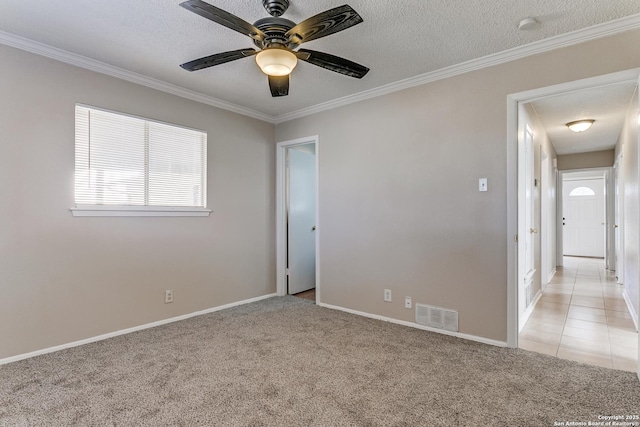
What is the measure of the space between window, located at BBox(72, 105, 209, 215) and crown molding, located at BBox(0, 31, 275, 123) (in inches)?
14.0

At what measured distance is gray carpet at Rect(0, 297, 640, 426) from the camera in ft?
5.84

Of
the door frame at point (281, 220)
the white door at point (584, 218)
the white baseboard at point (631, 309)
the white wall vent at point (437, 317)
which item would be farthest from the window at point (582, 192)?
the door frame at point (281, 220)

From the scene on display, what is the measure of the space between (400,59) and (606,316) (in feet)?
11.5

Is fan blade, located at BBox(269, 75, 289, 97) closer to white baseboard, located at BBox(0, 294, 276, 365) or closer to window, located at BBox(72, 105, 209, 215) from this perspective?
window, located at BBox(72, 105, 209, 215)

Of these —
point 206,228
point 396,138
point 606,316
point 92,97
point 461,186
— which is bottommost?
point 606,316

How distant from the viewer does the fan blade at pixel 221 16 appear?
5.15 feet

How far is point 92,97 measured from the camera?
284 centimetres

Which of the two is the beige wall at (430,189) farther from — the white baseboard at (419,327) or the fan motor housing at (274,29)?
the fan motor housing at (274,29)

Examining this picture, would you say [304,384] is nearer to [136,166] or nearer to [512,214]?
[512,214]

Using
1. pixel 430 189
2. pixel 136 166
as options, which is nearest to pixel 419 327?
pixel 430 189

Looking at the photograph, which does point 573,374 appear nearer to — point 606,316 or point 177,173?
point 606,316

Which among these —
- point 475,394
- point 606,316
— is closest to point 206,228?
point 475,394

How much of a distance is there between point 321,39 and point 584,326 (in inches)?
144

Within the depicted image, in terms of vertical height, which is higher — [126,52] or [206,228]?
[126,52]
